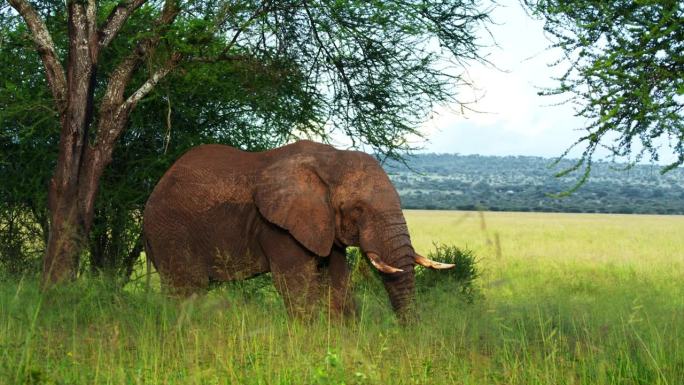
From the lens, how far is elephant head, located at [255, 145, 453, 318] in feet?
29.8

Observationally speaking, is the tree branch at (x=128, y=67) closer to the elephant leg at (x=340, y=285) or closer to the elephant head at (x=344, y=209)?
the elephant head at (x=344, y=209)

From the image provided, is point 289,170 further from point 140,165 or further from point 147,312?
point 140,165

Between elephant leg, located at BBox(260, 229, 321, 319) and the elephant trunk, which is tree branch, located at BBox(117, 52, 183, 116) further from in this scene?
the elephant trunk

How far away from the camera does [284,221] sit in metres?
9.42

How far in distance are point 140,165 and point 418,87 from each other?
14.5 feet

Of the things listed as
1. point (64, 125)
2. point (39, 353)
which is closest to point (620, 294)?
point (64, 125)

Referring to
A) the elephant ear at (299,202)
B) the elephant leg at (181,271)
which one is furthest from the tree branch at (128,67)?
the elephant ear at (299,202)

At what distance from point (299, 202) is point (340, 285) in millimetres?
985

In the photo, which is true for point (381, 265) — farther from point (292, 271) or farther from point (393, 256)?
point (292, 271)


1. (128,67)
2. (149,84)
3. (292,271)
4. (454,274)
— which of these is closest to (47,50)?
(128,67)

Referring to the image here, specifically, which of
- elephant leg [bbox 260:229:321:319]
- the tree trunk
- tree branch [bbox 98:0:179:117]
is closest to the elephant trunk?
elephant leg [bbox 260:229:321:319]

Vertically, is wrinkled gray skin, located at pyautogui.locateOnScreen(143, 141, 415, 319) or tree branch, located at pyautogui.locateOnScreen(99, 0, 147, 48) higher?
tree branch, located at pyautogui.locateOnScreen(99, 0, 147, 48)

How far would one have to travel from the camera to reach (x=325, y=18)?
13.6 meters

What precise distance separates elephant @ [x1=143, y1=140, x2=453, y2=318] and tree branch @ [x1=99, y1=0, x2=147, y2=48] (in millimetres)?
2495
